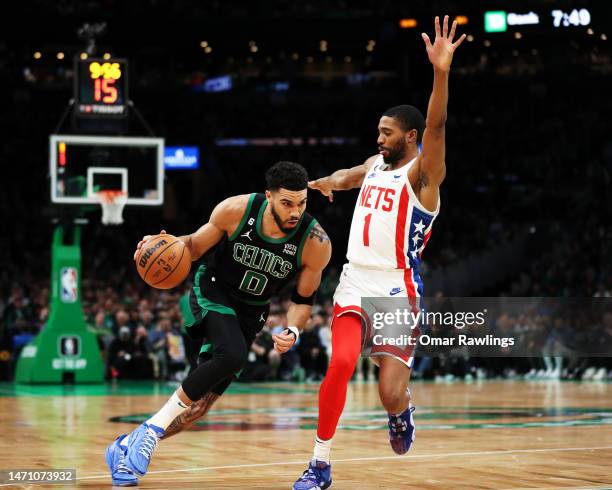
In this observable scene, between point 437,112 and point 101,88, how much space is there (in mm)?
13018

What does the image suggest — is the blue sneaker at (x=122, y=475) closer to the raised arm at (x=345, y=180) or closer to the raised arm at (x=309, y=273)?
the raised arm at (x=309, y=273)

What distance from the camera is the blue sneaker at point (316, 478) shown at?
6609 mm

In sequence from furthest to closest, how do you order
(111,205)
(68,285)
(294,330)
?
(68,285) → (111,205) → (294,330)

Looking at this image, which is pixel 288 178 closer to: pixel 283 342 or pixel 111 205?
pixel 283 342

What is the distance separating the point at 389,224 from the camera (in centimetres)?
709

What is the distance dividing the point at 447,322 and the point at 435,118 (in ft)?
29.3

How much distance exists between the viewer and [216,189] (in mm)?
37188

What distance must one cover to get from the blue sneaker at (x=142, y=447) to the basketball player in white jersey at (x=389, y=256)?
3.29 feet

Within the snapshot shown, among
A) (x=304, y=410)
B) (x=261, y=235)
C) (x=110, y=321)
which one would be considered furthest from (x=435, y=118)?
(x=110, y=321)

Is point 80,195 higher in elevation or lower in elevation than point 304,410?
higher

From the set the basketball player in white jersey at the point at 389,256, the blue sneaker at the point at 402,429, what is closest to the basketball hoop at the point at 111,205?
the basketball player in white jersey at the point at 389,256

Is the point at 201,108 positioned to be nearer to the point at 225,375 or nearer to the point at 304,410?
the point at 304,410
